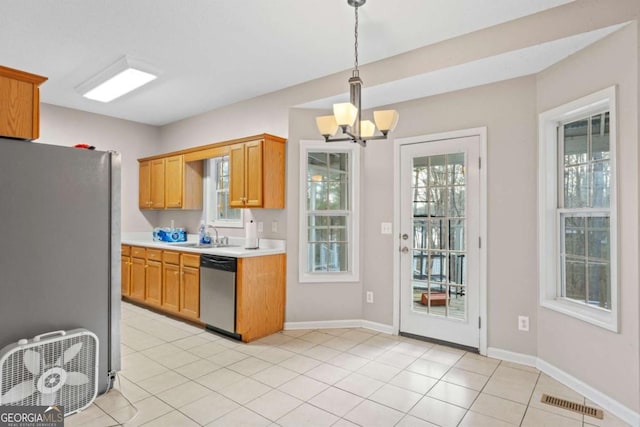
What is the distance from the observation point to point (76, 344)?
2.17m

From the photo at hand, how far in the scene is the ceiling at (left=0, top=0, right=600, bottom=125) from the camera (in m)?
2.49

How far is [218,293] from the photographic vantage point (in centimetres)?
367

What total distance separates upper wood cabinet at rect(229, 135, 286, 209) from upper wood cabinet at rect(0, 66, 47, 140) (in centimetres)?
200

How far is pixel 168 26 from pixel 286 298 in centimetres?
283

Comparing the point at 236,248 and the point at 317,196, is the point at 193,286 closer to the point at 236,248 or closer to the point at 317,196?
the point at 236,248

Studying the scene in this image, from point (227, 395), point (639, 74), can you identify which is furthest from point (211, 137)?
point (639, 74)

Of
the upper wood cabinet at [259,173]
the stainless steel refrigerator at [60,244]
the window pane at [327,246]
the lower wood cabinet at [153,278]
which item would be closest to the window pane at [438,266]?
the window pane at [327,246]

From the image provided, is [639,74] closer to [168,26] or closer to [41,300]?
[168,26]

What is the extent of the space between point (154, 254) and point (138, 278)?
562 mm

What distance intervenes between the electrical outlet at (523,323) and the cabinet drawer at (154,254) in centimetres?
402

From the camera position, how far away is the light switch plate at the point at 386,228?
3.80m

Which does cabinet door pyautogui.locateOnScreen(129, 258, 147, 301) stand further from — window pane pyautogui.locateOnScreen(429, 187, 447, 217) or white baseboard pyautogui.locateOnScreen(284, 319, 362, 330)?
window pane pyautogui.locateOnScreen(429, 187, 447, 217)

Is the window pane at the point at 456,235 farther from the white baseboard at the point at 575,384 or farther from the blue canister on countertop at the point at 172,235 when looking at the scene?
the blue canister on countertop at the point at 172,235

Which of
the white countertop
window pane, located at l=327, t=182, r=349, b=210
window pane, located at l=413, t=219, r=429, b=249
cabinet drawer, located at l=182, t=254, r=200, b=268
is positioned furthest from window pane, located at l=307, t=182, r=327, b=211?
cabinet drawer, located at l=182, t=254, r=200, b=268
